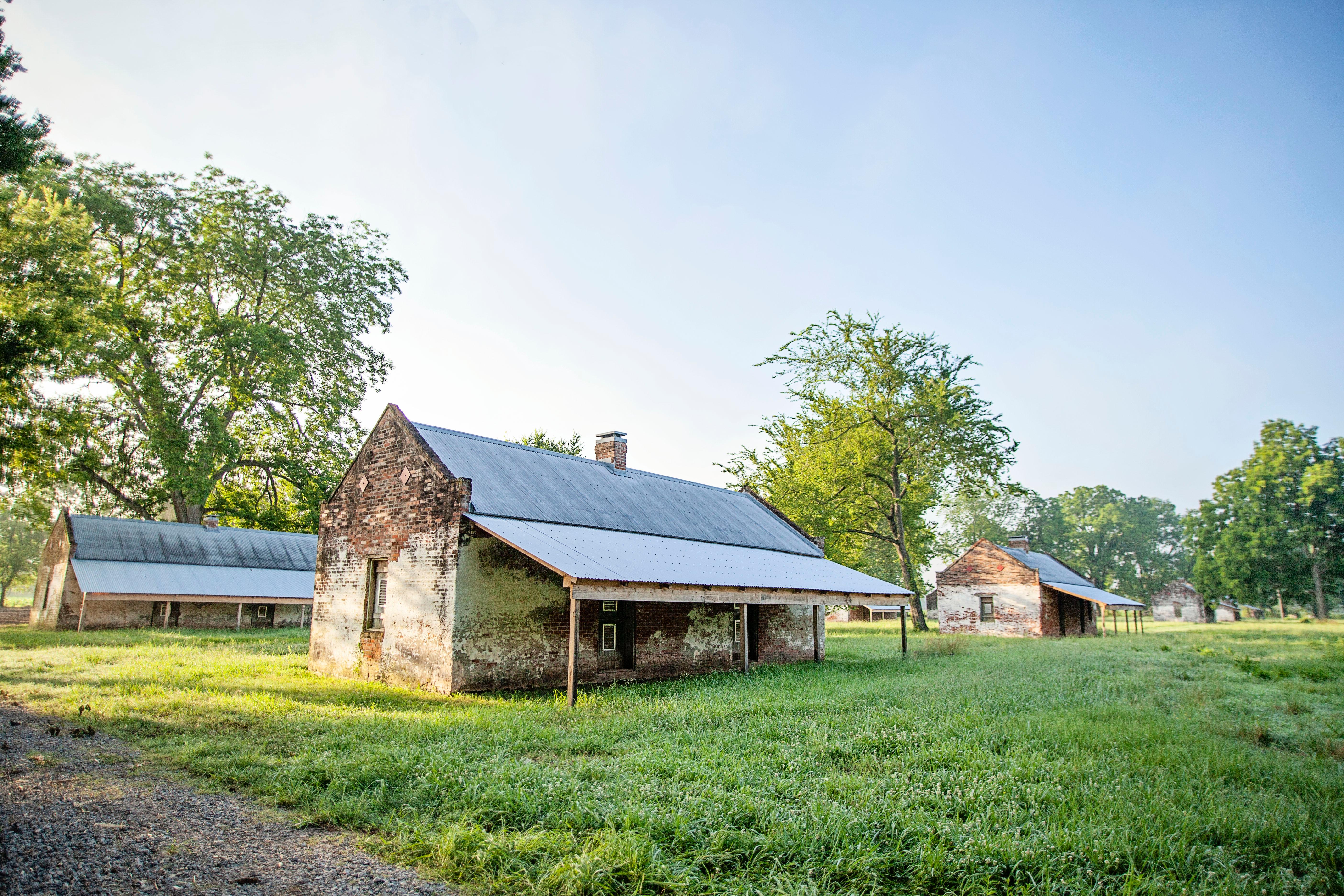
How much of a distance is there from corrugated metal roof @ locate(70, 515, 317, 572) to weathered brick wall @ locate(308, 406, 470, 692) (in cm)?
1327

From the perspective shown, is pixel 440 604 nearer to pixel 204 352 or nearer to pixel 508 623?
pixel 508 623

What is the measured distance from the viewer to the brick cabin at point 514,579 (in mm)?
12117

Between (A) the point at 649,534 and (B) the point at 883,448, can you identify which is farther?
(B) the point at 883,448

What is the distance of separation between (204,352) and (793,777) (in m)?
31.3

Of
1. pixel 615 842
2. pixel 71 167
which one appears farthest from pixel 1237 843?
pixel 71 167

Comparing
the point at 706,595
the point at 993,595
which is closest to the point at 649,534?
the point at 706,595

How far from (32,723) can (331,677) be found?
5475 millimetres

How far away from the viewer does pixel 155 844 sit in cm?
499

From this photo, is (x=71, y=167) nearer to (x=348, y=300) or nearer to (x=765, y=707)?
→ (x=348, y=300)

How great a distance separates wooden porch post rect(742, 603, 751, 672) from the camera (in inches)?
595

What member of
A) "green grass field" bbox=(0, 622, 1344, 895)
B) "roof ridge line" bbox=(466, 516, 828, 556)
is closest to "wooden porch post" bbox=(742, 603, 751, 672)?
"green grass field" bbox=(0, 622, 1344, 895)

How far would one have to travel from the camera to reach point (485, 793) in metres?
5.74

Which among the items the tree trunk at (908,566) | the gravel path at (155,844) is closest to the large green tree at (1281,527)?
the tree trunk at (908,566)

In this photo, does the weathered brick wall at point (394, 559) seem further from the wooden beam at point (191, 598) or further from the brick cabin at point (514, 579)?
the wooden beam at point (191, 598)
